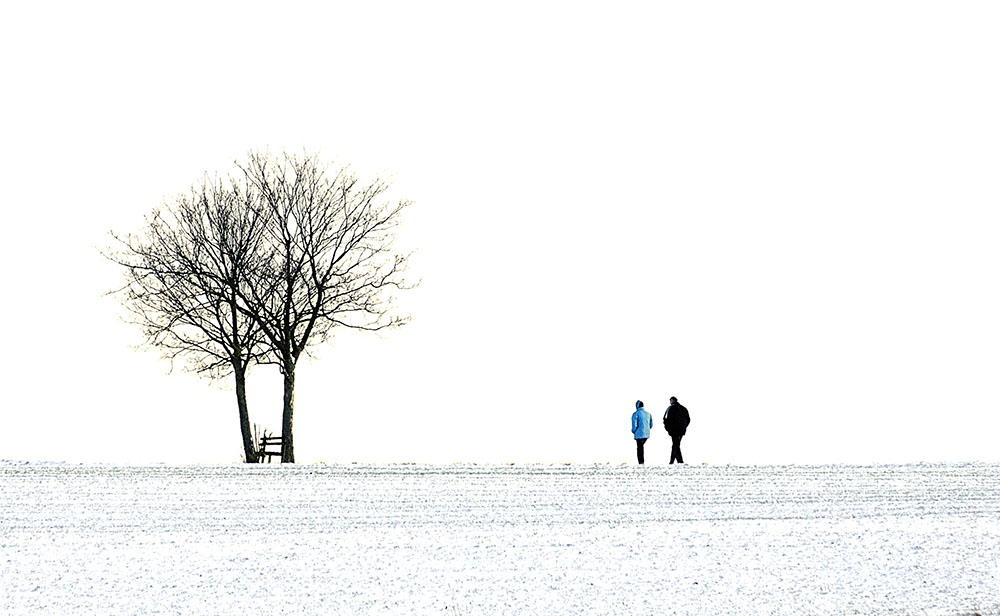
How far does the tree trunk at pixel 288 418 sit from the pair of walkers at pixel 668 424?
10716mm

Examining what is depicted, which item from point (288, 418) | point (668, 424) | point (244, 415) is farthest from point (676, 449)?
point (244, 415)

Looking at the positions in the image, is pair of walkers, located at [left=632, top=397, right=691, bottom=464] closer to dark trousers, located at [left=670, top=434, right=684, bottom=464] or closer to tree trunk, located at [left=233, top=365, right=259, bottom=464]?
dark trousers, located at [left=670, top=434, right=684, bottom=464]

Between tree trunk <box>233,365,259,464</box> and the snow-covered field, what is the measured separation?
30.9 ft

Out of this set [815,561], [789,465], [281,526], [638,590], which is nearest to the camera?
[638,590]

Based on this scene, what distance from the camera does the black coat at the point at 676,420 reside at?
32.0 m

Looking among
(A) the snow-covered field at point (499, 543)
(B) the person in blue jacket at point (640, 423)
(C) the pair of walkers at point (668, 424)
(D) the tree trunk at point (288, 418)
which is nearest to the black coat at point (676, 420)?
(C) the pair of walkers at point (668, 424)

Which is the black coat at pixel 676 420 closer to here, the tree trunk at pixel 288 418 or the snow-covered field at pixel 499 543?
the snow-covered field at pixel 499 543

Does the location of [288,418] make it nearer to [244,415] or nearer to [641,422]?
[244,415]

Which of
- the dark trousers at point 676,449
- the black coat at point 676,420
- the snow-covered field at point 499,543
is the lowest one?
the snow-covered field at point 499,543

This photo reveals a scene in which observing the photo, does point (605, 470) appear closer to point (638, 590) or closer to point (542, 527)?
point (542, 527)

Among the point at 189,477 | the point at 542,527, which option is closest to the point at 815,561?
the point at 542,527

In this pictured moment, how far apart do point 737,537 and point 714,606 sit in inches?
178

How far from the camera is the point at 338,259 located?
37594mm

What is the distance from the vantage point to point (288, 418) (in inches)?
1428
